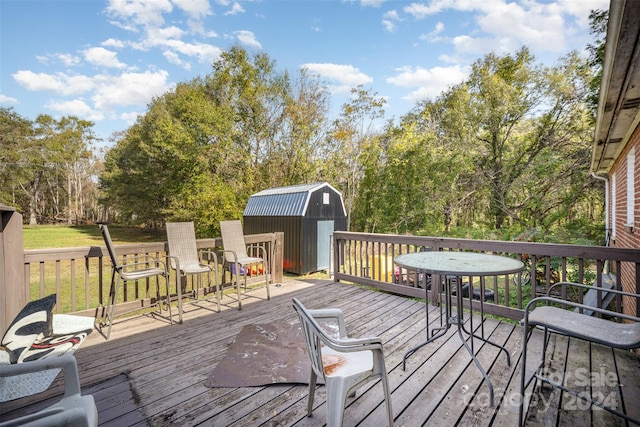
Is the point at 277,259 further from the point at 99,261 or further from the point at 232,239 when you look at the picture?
the point at 99,261

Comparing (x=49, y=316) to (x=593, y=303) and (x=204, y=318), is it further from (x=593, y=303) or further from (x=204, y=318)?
(x=593, y=303)

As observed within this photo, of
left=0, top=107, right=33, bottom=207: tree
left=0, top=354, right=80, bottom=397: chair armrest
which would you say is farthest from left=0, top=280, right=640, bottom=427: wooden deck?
left=0, top=107, right=33, bottom=207: tree

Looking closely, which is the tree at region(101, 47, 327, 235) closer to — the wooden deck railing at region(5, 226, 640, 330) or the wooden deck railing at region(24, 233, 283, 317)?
the wooden deck railing at region(24, 233, 283, 317)

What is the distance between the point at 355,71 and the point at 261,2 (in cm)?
513

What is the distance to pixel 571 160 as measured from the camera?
8.77 m

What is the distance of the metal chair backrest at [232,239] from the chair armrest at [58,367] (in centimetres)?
286

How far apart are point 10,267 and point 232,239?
2275mm

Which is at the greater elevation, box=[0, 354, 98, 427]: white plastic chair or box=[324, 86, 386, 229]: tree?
box=[324, 86, 386, 229]: tree

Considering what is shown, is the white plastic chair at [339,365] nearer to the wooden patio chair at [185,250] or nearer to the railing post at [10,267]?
the wooden patio chair at [185,250]

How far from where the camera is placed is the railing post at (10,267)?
2387 millimetres

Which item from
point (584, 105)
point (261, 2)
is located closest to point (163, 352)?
point (261, 2)

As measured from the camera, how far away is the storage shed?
8227 millimetres

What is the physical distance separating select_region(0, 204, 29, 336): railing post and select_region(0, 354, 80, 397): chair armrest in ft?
5.94

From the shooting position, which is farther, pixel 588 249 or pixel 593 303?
pixel 593 303
